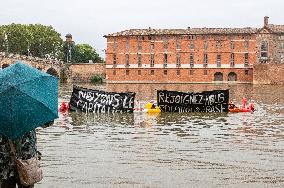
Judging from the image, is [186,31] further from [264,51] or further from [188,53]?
[264,51]

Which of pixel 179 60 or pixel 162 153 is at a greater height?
pixel 179 60

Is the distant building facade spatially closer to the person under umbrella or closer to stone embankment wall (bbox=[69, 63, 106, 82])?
stone embankment wall (bbox=[69, 63, 106, 82])

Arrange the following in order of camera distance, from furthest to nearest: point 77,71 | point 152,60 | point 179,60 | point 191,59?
point 77,71 → point 152,60 → point 179,60 → point 191,59

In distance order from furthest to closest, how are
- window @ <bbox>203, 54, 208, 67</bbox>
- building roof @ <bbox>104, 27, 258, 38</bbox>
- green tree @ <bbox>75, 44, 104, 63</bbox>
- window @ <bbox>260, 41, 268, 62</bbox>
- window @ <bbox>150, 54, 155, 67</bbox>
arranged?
green tree @ <bbox>75, 44, 104, 63</bbox> → window @ <bbox>260, 41, 268, 62</bbox> → window @ <bbox>150, 54, 155, 67</bbox> → window @ <bbox>203, 54, 208, 67</bbox> → building roof @ <bbox>104, 27, 258, 38</bbox>

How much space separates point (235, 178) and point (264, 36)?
90320 millimetres

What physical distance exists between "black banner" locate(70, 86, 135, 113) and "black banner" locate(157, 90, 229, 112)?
180cm

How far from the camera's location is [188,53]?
320ft

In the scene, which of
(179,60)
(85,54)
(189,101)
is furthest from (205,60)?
(189,101)

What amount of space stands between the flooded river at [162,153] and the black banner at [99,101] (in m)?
3.72

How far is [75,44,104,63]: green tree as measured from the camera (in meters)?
152

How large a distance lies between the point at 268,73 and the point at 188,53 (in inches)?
579

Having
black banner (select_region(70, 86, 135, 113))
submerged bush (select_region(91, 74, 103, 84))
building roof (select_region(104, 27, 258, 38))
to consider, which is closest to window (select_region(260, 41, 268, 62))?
building roof (select_region(104, 27, 258, 38))

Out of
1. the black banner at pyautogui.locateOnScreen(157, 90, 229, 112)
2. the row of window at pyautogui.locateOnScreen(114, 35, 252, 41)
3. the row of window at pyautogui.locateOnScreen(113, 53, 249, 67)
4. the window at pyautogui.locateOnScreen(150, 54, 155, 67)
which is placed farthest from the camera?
the window at pyautogui.locateOnScreen(150, 54, 155, 67)

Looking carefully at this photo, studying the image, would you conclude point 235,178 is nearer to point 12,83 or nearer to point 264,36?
point 12,83
